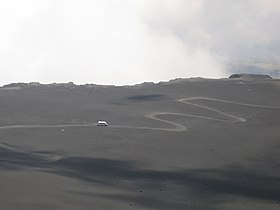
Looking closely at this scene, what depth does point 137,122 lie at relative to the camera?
66.2 m

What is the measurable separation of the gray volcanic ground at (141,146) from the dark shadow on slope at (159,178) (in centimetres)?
7

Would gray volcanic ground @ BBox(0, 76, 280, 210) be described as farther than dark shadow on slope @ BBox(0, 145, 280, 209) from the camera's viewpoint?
No

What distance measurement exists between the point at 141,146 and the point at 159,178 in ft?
43.2

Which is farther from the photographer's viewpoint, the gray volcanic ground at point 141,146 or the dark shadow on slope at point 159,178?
the dark shadow on slope at point 159,178

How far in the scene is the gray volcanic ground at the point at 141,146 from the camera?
33.5m

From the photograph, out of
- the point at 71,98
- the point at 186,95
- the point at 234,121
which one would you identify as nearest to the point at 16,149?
the point at 234,121

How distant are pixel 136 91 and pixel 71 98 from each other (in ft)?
39.8

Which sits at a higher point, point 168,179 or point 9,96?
point 9,96

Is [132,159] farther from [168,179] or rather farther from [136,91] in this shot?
[136,91]

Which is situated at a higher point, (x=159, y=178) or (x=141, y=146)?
(x=141, y=146)

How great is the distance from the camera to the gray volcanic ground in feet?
110

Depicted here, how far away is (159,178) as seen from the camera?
130 feet

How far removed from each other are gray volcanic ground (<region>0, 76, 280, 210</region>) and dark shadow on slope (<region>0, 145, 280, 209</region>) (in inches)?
2.9

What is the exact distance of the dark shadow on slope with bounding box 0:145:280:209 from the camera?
1352 inches
